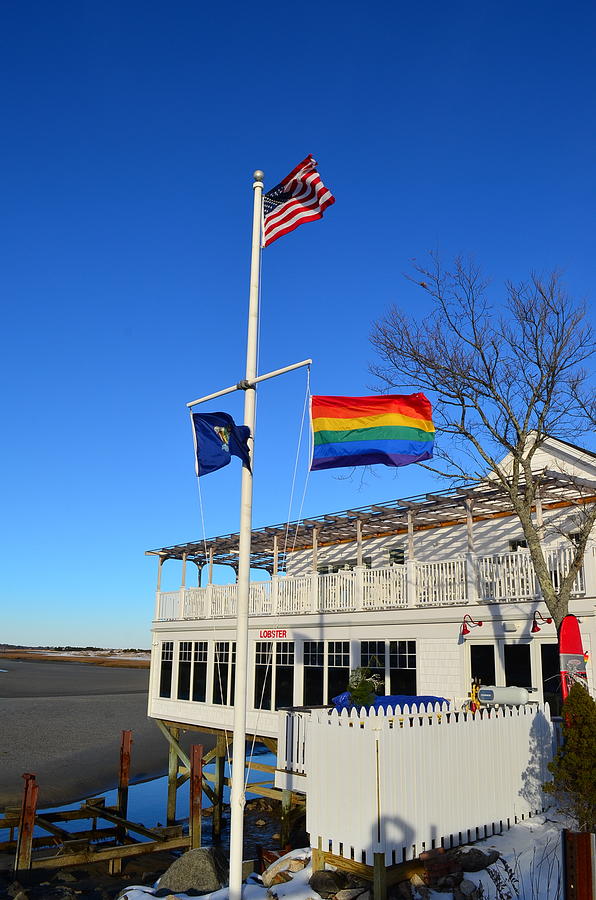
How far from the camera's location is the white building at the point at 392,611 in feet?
56.5

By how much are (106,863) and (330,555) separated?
45.4 ft

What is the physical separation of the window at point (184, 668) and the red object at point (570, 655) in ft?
50.5

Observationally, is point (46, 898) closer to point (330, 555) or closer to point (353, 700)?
point (353, 700)

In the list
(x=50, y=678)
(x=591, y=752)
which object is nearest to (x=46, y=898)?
(x=591, y=752)

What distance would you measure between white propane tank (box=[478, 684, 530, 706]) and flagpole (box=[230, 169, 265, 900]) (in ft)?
19.9

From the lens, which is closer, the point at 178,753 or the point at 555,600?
the point at 555,600

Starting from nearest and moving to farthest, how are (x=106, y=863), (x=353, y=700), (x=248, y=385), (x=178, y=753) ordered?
(x=248, y=385) → (x=353, y=700) → (x=106, y=863) → (x=178, y=753)

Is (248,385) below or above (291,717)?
above

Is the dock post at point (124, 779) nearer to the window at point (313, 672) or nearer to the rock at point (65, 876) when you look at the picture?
the rock at point (65, 876)

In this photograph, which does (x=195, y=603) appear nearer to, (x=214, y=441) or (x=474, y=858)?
(x=474, y=858)

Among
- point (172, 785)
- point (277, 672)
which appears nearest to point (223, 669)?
point (277, 672)

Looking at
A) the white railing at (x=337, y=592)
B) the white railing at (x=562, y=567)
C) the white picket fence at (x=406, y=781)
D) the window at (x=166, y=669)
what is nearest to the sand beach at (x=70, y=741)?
the window at (x=166, y=669)

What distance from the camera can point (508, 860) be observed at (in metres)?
10.6

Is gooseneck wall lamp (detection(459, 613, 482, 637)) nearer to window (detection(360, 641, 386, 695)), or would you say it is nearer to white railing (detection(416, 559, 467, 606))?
white railing (detection(416, 559, 467, 606))
